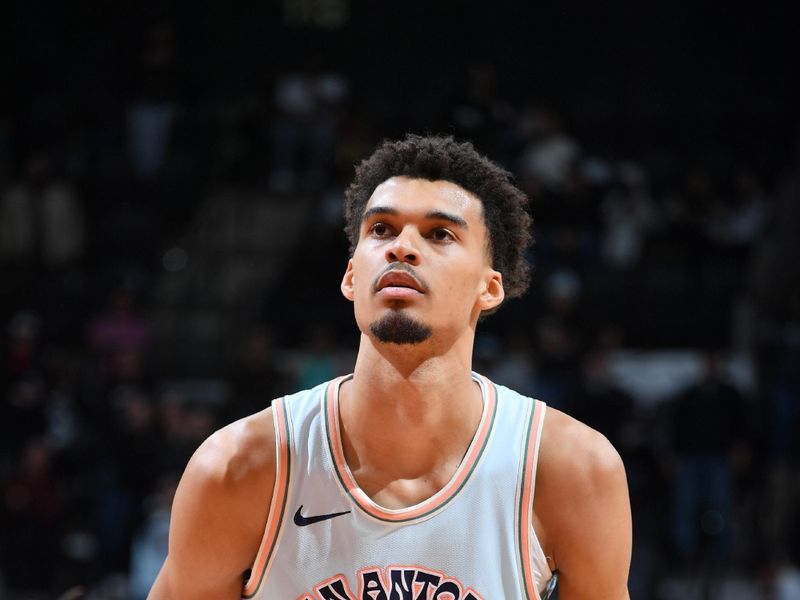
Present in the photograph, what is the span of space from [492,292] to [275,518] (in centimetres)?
93

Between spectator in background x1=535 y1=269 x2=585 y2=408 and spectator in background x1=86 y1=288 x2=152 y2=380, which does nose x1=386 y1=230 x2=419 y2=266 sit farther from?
spectator in background x1=86 y1=288 x2=152 y2=380

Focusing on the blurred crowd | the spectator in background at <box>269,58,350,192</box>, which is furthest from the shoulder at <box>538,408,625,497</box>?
the spectator in background at <box>269,58,350,192</box>

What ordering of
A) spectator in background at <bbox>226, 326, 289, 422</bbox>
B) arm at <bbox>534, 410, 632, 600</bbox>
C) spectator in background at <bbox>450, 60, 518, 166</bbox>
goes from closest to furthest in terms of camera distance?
arm at <bbox>534, 410, 632, 600</bbox> < spectator in background at <bbox>226, 326, 289, 422</bbox> < spectator in background at <bbox>450, 60, 518, 166</bbox>

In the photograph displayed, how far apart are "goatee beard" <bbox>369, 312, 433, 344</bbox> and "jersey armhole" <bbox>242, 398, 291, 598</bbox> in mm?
433

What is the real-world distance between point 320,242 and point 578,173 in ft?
7.70

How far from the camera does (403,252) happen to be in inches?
135

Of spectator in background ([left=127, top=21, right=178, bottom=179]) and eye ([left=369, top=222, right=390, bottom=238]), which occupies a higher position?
spectator in background ([left=127, top=21, right=178, bottom=179])

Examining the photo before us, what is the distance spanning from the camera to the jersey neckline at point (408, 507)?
3.43m

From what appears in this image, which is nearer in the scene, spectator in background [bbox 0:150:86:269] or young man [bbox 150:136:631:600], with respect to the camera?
young man [bbox 150:136:631:600]

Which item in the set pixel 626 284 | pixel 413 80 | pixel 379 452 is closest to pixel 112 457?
pixel 626 284

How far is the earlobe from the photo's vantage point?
365cm

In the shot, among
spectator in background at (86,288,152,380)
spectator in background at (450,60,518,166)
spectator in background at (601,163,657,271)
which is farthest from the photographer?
spectator in background at (601,163,657,271)

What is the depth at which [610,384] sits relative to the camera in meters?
8.84

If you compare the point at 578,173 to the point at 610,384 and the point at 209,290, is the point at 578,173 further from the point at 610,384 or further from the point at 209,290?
the point at 209,290
